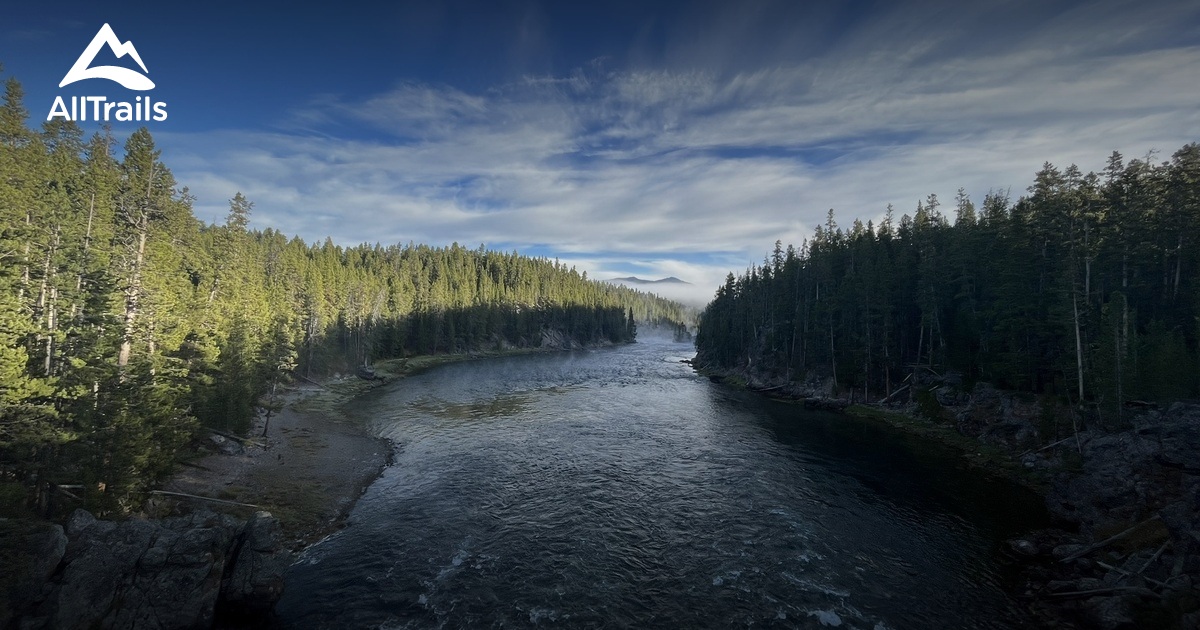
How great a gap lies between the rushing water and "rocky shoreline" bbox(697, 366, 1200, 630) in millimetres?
2189

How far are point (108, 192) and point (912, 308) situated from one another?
90.1 m

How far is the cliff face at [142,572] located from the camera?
49.6 ft

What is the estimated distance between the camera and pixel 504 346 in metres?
155

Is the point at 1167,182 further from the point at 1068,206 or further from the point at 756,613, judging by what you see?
the point at 756,613

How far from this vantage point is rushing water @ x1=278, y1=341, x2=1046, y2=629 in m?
19.5

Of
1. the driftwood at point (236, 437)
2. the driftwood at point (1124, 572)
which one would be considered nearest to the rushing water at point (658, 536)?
the driftwood at point (1124, 572)

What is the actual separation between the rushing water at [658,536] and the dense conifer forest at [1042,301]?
14.4 meters

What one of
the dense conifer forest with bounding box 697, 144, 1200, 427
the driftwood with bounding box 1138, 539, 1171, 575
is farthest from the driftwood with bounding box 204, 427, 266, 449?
the dense conifer forest with bounding box 697, 144, 1200, 427

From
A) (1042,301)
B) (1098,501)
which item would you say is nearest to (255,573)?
(1098,501)

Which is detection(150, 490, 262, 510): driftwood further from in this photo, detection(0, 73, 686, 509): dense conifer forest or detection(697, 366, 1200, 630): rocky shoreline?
detection(697, 366, 1200, 630): rocky shoreline

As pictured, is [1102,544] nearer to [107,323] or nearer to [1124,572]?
[1124,572]

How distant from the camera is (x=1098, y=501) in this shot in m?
28.6

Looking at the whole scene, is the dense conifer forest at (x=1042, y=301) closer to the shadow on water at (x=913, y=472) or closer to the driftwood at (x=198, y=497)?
the shadow on water at (x=913, y=472)

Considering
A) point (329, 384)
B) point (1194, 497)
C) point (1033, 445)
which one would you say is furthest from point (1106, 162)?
point (329, 384)
